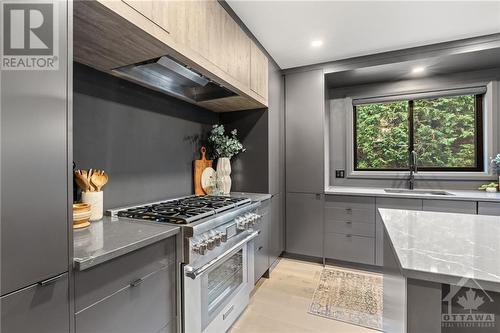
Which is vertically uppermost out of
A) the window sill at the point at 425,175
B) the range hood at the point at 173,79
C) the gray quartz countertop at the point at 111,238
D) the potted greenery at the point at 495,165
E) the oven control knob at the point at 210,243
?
the range hood at the point at 173,79

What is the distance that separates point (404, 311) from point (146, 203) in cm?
165

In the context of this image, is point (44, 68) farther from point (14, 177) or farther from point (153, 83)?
point (153, 83)

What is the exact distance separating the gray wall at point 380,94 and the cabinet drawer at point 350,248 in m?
0.85

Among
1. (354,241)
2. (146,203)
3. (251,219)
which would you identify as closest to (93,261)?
(146,203)

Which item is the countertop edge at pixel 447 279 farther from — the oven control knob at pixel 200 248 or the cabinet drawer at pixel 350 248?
the cabinet drawer at pixel 350 248

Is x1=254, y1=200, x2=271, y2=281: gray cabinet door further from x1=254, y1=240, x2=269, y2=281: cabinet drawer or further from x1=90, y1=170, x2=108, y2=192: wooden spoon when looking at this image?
x1=90, y1=170, x2=108, y2=192: wooden spoon

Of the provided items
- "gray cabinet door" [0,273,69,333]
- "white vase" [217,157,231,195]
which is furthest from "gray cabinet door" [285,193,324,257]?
"gray cabinet door" [0,273,69,333]

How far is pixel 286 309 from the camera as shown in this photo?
1978 millimetres

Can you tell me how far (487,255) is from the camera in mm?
843

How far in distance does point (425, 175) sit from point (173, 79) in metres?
3.11

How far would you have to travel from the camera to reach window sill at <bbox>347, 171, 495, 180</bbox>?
2709 mm

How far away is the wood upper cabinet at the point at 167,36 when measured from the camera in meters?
1.01

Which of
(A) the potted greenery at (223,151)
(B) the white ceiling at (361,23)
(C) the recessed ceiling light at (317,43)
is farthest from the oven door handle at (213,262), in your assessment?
(C) the recessed ceiling light at (317,43)

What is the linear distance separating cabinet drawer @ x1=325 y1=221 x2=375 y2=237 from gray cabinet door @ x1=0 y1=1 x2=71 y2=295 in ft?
8.49
